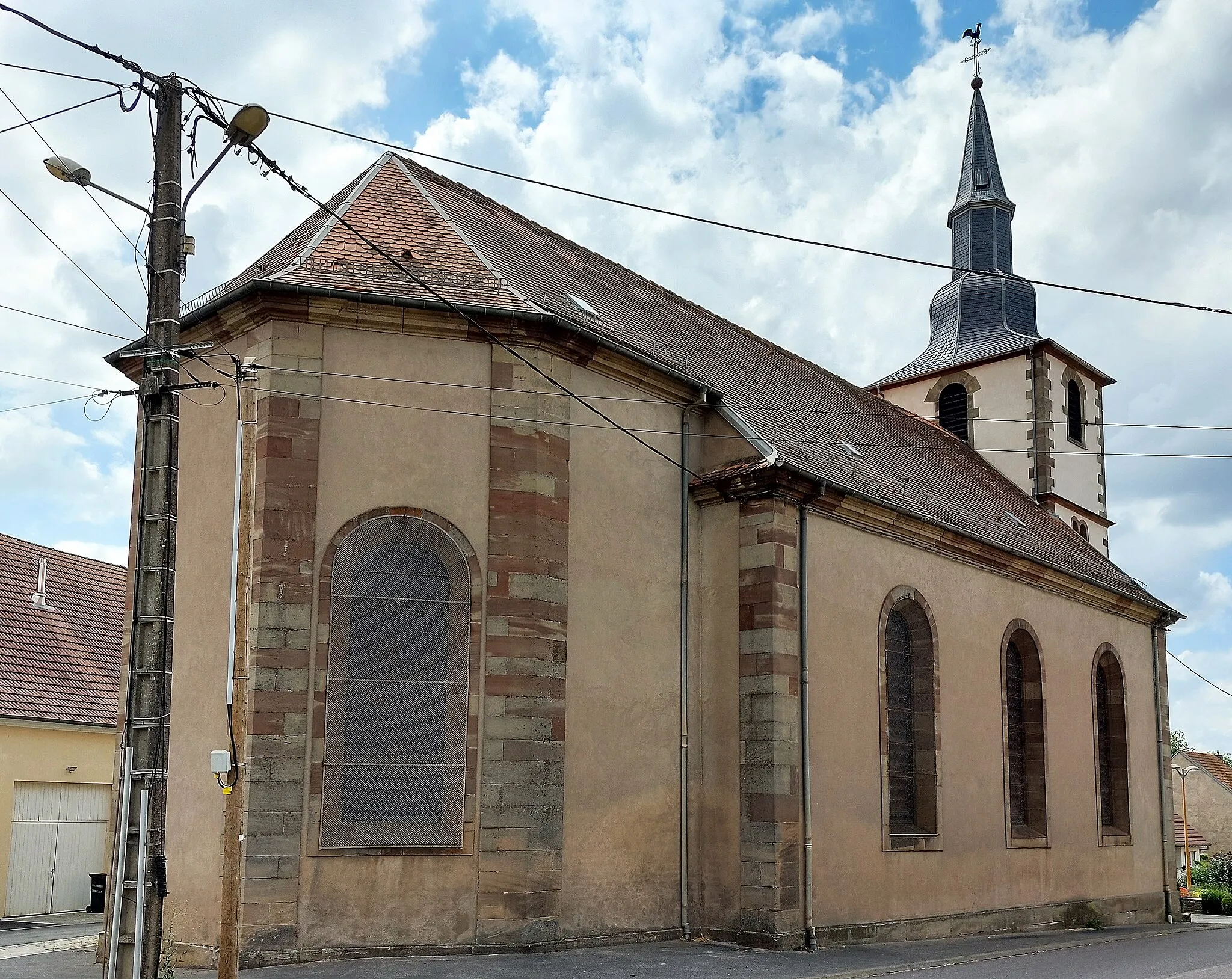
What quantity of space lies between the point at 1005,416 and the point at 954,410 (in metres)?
1.55

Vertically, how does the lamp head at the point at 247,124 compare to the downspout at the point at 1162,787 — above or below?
above

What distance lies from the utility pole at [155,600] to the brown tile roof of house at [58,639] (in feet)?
41.5

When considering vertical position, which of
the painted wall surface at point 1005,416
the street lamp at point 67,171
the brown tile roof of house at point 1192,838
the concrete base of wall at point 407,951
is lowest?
the brown tile roof of house at point 1192,838

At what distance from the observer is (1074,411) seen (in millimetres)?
Result: 32625

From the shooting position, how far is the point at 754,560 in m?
16.8

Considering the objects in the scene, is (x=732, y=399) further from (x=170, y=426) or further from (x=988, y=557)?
(x=170, y=426)

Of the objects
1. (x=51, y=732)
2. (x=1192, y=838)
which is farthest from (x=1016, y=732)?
(x=1192, y=838)

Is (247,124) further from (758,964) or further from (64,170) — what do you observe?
(758,964)

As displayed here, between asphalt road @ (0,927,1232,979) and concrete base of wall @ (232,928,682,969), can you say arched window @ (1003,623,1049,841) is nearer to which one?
asphalt road @ (0,927,1232,979)

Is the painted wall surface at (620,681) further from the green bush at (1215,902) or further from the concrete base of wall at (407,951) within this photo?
the green bush at (1215,902)

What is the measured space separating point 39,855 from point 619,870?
39.5 ft

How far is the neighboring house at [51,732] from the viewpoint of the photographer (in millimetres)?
21641

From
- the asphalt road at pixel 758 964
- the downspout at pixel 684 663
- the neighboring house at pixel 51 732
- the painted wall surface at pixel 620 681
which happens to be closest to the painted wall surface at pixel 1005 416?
the asphalt road at pixel 758 964

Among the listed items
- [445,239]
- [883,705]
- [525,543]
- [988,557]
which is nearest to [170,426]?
[525,543]
